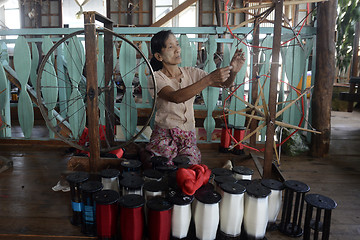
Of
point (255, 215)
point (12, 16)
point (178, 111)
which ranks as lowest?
point (255, 215)

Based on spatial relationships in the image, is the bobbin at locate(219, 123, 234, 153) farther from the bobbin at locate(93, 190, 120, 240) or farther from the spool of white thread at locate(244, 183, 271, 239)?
the bobbin at locate(93, 190, 120, 240)

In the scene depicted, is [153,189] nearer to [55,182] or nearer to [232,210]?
[232,210]

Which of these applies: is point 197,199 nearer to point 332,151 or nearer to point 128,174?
point 128,174

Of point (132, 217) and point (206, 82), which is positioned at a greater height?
point (206, 82)

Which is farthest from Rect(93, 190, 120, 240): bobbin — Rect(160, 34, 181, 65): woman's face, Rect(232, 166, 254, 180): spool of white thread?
Rect(160, 34, 181, 65): woman's face

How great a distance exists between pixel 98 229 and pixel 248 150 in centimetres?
134

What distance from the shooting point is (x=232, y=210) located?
1.02 metres

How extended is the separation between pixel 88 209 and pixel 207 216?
0.46 metres

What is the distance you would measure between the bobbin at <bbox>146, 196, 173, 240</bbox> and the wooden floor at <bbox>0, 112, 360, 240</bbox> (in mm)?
297

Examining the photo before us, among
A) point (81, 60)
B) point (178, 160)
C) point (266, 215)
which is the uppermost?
point (81, 60)

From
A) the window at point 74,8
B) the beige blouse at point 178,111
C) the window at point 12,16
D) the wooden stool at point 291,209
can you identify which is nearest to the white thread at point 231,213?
the wooden stool at point 291,209

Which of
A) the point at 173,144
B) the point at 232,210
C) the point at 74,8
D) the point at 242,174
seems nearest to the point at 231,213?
the point at 232,210

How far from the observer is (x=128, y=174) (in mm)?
1222

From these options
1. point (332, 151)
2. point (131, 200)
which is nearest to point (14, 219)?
point (131, 200)
